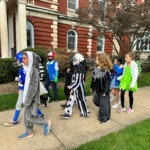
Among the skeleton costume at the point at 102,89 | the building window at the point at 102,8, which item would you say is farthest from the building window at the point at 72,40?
the skeleton costume at the point at 102,89

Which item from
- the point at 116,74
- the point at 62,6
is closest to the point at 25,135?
the point at 116,74

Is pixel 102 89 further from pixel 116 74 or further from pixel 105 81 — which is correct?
pixel 116 74

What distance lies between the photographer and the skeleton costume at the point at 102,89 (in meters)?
4.11

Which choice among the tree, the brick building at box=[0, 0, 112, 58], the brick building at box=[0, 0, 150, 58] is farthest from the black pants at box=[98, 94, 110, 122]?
the brick building at box=[0, 0, 112, 58]

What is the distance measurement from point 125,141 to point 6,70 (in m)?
6.83

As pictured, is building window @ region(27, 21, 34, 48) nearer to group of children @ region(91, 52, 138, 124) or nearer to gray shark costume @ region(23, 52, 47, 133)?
group of children @ region(91, 52, 138, 124)

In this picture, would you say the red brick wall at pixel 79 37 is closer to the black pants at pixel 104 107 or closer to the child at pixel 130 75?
the child at pixel 130 75

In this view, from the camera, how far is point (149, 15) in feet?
26.7

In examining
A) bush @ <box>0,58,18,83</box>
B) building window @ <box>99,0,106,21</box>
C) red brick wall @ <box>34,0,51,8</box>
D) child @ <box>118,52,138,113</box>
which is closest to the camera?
child @ <box>118,52,138,113</box>

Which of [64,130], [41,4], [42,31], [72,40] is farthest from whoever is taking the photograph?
[72,40]

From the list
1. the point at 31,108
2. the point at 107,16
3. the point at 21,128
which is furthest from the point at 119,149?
the point at 107,16

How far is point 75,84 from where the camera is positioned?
4.35 metres

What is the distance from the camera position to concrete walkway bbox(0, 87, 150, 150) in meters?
3.23

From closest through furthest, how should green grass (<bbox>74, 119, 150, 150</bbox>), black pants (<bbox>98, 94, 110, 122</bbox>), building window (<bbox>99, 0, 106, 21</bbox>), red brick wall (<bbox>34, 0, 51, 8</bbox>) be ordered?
1. green grass (<bbox>74, 119, 150, 150</bbox>)
2. black pants (<bbox>98, 94, 110, 122</bbox>)
3. building window (<bbox>99, 0, 106, 21</bbox>)
4. red brick wall (<bbox>34, 0, 51, 8</bbox>)
